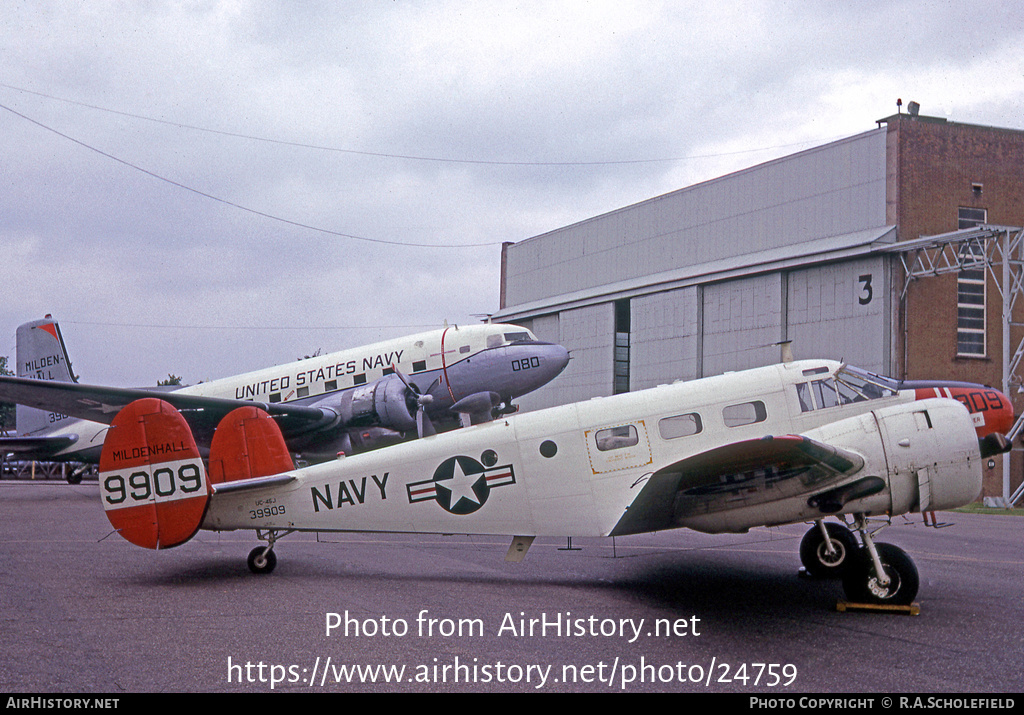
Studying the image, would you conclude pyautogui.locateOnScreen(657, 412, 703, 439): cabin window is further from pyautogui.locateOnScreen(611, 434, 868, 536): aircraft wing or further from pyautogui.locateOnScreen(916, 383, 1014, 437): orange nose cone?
pyautogui.locateOnScreen(916, 383, 1014, 437): orange nose cone

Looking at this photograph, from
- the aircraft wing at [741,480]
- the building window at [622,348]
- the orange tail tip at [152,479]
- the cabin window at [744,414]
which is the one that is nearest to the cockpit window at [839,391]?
the cabin window at [744,414]

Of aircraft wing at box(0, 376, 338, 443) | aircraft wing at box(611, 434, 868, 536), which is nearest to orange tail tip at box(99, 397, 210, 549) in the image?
aircraft wing at box(611, 434, 868, 536)

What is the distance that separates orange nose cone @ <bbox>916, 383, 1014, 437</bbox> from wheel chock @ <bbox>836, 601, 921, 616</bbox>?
7.42 feet

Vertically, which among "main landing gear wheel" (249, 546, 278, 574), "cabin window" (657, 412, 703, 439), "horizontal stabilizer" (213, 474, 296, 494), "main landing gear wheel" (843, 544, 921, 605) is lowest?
"main landing gear wheel" (249, 546, 278, 574)

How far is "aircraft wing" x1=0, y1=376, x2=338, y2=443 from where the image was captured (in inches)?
731

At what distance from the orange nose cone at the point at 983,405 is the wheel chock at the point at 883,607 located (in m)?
2.26

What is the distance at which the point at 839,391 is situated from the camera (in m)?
9.60

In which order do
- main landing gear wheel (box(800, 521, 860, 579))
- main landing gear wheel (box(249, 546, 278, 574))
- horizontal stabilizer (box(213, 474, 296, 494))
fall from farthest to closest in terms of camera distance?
main landing gear wheel (box(249, 546, 278, 574))
horizontal stabilizer (box(213, 474, 296, 494))
main landing gear wheel (box(800, 521, 860, 579))

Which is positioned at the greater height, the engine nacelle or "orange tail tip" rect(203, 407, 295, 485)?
the engine nacelle

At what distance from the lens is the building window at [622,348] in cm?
4006

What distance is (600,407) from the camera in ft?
32.8

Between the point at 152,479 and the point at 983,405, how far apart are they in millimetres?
9954

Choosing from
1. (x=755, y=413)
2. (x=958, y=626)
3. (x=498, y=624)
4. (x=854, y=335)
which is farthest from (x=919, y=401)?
(x=854, y=335)

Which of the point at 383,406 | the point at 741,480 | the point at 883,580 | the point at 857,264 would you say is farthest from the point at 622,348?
the point at 883,580
